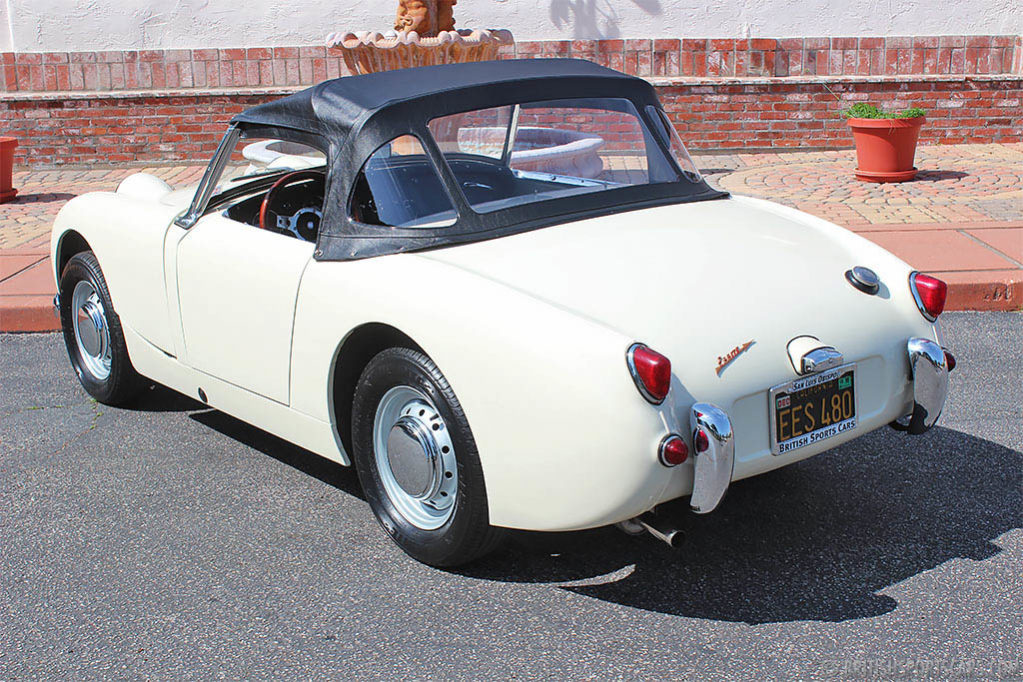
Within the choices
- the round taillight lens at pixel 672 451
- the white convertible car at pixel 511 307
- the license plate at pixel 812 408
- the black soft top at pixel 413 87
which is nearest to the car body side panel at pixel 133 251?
the white convertible car at pixel 511 307

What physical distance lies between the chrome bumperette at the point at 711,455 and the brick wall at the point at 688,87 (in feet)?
30.1

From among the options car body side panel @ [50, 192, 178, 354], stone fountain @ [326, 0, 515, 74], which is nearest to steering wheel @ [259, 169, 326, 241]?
car body side panel @ [50, 192, 178, 354]

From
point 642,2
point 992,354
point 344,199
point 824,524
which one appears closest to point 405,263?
point 344,199

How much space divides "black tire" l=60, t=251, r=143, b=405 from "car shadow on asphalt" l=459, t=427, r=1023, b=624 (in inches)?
84.3

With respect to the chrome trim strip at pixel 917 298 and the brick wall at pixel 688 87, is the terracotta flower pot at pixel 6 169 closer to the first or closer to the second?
the brick wall at pixel 688 87

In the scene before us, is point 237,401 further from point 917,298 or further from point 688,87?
point 688,87

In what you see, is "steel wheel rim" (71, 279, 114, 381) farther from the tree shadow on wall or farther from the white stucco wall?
the tree shadow on wall

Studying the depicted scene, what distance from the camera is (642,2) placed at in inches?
467

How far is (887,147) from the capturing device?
9570 mm

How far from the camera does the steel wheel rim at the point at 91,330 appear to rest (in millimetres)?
4996

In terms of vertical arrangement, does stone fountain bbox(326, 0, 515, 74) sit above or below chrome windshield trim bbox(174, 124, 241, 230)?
above

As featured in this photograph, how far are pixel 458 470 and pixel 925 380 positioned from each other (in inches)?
57.7

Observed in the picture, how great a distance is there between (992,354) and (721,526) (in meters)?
2.51

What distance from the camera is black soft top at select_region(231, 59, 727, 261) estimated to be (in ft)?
11.8
